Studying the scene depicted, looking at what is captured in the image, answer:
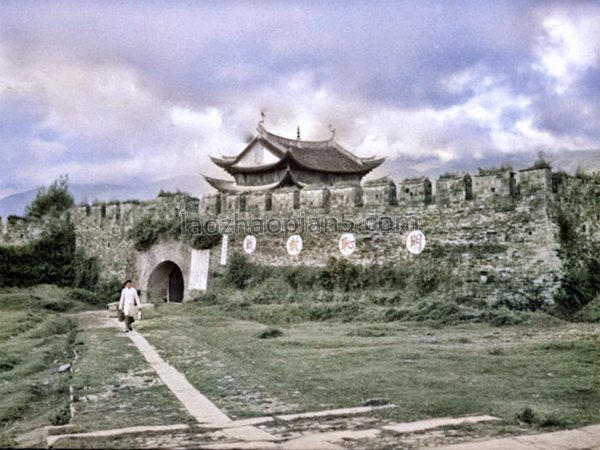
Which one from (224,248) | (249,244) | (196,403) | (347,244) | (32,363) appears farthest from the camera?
(224,248)

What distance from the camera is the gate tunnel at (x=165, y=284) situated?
827 inches

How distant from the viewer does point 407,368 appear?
8.26 metres

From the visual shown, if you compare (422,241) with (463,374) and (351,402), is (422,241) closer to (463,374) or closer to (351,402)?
(463,374)

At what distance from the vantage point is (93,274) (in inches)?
897

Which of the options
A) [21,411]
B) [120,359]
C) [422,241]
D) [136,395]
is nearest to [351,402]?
[136,395]

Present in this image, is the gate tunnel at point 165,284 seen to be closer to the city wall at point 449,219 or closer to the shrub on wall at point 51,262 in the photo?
the city wall at point 449,219

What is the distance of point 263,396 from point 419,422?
194cm

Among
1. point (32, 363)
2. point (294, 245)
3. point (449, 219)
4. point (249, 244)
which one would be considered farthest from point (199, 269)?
point (32, 363)

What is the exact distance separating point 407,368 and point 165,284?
1464 cm

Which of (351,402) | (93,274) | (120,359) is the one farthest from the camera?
(93,274)

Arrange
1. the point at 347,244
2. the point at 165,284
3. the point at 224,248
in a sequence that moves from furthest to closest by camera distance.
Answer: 1. the point at 165,284
2. the point at 224,248
3. the point at 347,244

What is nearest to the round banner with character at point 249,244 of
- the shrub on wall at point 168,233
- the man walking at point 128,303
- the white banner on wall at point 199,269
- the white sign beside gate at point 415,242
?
the shrub on wall at point 168,233

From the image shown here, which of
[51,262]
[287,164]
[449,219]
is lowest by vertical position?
[51,262]

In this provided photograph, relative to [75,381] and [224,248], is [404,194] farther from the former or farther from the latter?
[75,381]
